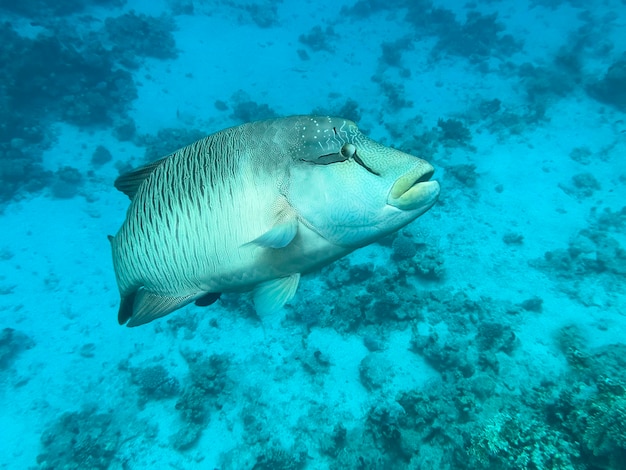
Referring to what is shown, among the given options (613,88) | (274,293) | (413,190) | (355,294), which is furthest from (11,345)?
(613,88)

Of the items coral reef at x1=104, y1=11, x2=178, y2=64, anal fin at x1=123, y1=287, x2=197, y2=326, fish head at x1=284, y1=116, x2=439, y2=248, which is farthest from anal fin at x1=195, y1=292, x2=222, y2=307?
coral reef at x1=104, y1=11, x2=178, y2=64

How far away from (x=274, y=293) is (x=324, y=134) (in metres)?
0.98

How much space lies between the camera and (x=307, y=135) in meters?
1.95

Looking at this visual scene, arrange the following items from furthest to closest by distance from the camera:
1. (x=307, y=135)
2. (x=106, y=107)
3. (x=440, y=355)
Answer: (x=106, y=107)
(x=440, y=355)
(x=307, y=135)

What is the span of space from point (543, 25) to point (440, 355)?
30222mm

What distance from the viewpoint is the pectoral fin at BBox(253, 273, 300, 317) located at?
2096 millimetres

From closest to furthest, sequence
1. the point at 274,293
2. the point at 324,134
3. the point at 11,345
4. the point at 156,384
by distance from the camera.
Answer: the point at 324,134, the point at 274,293, the point at 156,384, the point at 11,345

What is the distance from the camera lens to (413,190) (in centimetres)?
182

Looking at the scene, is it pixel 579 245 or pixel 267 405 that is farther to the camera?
pixel 579 245

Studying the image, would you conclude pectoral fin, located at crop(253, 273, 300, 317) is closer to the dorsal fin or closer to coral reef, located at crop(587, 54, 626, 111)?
the dorsal fin

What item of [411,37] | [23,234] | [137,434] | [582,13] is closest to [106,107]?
[23,234]

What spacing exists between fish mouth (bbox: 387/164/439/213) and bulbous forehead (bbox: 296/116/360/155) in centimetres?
35

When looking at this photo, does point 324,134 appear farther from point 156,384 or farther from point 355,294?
point 156,384

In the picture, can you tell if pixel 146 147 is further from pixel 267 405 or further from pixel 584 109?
pixel 584 109
